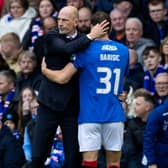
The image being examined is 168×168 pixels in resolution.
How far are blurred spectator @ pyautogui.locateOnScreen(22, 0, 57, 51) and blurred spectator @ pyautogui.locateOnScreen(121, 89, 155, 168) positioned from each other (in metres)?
3.09

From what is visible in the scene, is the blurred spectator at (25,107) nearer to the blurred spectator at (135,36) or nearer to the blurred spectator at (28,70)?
the blurred spectator at (28,70)

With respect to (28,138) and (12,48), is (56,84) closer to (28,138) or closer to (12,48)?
(28,138)

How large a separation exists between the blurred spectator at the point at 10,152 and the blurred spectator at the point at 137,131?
60.1 inches

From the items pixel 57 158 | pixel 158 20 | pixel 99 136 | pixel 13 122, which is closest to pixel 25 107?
pixel 13 122

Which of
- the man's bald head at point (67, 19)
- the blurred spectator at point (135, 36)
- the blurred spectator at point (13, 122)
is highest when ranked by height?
the man's bald head at point (67, 19)

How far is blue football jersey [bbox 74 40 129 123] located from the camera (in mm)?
8766

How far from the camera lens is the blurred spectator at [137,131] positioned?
1058cm

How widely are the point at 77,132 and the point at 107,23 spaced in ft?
3.94

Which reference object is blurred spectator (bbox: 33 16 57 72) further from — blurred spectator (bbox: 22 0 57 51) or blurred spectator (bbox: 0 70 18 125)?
blurred spectator (bbox: 0 70 18 125)

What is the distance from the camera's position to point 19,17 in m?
14.1

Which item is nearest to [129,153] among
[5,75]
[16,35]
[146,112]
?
[146,112]

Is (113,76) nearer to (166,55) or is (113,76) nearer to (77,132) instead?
(77,132)

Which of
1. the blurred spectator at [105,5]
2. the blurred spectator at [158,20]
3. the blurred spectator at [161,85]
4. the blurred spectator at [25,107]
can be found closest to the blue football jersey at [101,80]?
the blurred spectator at [161,85]

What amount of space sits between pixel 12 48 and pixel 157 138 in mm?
4333
